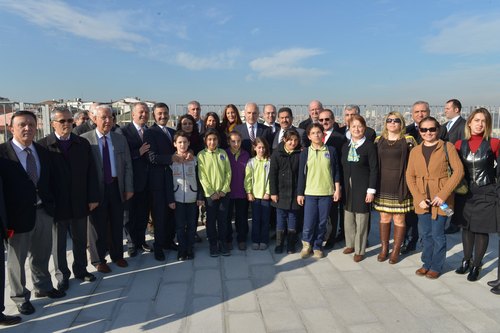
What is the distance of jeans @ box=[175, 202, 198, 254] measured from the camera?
15.4ft

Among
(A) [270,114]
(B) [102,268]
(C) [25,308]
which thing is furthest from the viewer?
(A) [270,114]

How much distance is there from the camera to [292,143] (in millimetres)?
4793

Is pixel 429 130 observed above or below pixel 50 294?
above

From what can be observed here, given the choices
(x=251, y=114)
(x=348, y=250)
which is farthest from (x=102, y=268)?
(x=348, y=250)

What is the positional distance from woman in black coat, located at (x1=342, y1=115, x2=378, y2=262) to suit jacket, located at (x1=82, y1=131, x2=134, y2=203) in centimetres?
288

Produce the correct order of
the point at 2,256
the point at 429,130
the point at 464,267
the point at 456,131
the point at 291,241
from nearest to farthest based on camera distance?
the point at 2,256 < the point at 429,130 < the point at 464,267 < the point at 291,241 < the point at 456,131

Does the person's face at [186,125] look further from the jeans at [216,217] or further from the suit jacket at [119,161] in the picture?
the jeans at [216,217]

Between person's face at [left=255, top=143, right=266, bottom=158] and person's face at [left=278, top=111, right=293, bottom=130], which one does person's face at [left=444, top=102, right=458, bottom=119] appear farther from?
person's face at [left=255, top=143, right=266, bottom=158]

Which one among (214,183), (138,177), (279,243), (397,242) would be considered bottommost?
(279,243)

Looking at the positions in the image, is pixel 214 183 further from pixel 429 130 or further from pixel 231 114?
pixel 429 130

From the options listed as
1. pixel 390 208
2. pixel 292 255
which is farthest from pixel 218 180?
pixel 390 208

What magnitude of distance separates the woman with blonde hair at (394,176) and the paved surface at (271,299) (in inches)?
23.1

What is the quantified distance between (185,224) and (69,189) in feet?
5.09

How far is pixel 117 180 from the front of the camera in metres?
4.35
